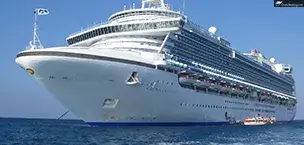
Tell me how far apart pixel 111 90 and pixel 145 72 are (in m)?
4.40

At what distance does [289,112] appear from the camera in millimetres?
99062

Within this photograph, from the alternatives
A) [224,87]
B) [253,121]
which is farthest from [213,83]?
[253,121]

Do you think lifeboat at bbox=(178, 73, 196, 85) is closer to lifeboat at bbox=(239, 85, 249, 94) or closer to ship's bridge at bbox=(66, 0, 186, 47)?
ship's bridge at bbox=(66, 0, 186, 47)

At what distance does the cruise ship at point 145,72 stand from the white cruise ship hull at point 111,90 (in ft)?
0.31

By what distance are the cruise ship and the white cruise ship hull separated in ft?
0.31

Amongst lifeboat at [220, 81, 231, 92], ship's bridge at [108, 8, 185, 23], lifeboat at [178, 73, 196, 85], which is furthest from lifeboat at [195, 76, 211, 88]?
ship's bridge at [108, 8, 185, 23]

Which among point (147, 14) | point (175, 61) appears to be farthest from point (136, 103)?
point (147, 14)

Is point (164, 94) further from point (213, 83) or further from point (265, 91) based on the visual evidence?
point (265, 91)

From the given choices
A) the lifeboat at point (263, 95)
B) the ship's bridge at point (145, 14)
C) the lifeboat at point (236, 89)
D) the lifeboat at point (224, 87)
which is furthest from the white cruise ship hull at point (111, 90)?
the lifeboat at point (263, 95)

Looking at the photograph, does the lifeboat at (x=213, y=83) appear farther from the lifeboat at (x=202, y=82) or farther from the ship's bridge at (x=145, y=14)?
the ship's bridge at (x=145, y=14)

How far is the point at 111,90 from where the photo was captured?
39.6 meters

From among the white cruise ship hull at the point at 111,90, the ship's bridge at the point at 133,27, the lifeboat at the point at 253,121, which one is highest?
→ the ship's bridge at the point at 133,27

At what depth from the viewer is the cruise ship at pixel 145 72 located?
3809 cm

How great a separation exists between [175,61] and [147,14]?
10330mm
